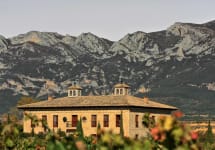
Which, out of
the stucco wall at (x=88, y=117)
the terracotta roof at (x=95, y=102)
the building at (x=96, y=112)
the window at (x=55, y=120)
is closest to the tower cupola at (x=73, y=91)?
the terracotta roof at (x=95, y=102)

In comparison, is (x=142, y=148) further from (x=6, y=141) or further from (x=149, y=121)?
(x=149, y=121)

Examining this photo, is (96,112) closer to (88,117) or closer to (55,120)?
(88,117)

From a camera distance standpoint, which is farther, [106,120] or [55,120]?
[55,120]

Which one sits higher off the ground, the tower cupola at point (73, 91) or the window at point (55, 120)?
the tower cupola at point (73, 91)

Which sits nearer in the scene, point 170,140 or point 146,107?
point 170,140

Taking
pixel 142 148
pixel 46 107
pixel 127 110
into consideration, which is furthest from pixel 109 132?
pixel 46 107

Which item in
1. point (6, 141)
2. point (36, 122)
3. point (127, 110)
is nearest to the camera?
point (6, 141)

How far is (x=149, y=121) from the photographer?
6.53m

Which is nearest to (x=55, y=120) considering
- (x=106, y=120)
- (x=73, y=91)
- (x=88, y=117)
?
(x=88, y=117)

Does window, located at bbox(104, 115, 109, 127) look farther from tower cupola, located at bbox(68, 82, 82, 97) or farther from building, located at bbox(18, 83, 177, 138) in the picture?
tower cupola, located at bbox(68, 82, 82, 97)

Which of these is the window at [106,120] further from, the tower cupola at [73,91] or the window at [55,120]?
the tower cupola at [73,91]

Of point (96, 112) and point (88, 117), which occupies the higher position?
point (96, 112)

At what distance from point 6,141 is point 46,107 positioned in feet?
221

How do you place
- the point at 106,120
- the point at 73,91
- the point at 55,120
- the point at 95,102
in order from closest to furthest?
the point at 106,120
the point at 95,102
the point at 55,120
the point at 73,91
